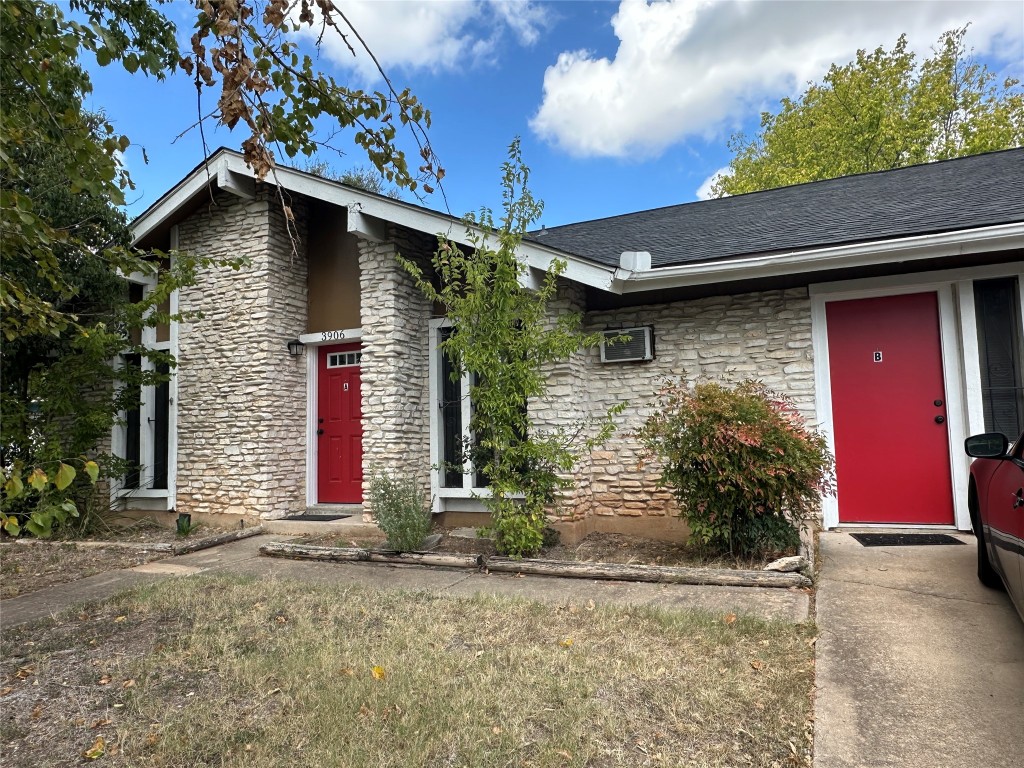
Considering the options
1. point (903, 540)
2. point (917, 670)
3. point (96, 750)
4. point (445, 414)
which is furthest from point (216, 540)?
point (903, 540)

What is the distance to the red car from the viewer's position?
2840 millimetres

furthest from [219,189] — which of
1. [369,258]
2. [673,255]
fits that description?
[673,255]

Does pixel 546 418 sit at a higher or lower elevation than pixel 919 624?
higher

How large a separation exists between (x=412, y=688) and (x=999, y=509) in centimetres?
322

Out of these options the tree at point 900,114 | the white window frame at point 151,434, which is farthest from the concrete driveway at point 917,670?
the tree at point 900,114

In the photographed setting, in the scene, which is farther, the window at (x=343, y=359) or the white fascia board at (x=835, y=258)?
the window at (x=343, y=359)

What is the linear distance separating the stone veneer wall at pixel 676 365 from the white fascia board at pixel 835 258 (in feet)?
1.53

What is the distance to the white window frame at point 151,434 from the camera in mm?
8445

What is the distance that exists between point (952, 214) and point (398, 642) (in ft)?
20.4

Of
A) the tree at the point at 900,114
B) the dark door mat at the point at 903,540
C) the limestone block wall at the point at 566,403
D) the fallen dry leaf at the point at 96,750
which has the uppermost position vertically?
the tree at the point at 900,114

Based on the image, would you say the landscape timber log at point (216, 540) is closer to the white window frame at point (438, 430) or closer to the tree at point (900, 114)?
the white window frame at point (438, 430)

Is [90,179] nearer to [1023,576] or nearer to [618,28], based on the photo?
[1023,576]

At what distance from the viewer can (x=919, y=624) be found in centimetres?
356

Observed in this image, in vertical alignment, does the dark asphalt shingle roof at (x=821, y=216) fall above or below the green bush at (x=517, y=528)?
above
